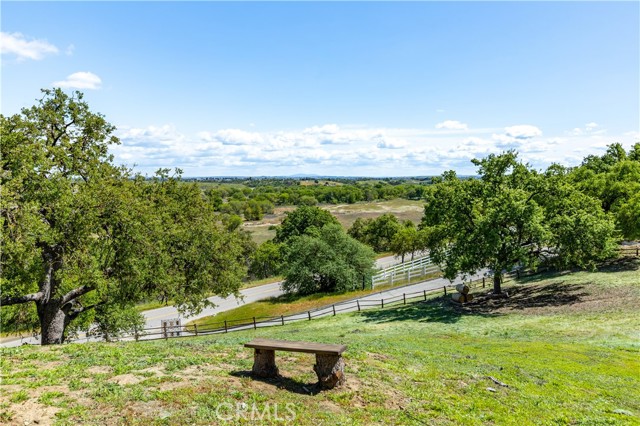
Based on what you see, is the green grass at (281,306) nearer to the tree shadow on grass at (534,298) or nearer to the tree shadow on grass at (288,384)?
the tree shadow on grass at (534,298)

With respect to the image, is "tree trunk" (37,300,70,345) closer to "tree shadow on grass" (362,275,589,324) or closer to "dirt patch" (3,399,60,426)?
"dirt patch" (3,399,60,426)

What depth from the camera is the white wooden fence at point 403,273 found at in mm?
48834

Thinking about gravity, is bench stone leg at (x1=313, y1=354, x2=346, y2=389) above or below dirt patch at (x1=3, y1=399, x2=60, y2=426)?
below

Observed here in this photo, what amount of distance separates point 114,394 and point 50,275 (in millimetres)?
11923

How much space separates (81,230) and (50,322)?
4.99 m

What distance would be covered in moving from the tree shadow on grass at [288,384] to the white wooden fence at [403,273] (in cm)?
3803

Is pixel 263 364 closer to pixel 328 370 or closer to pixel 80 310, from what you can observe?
pixel 328 370

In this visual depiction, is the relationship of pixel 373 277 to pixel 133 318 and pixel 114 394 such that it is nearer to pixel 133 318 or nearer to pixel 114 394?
pixel 133 318

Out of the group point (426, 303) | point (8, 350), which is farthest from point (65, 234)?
point (426, 303)

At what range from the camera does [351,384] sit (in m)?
10.4

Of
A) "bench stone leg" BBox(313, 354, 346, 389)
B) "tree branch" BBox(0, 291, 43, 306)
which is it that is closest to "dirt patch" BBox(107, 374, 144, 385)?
"bench stone leg" BBox(313, 354, 346, 389)

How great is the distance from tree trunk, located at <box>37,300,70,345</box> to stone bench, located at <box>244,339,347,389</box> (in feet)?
43.1

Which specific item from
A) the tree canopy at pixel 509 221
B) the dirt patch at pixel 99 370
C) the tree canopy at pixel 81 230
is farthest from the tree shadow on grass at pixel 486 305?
the dirt patch at pixel 99 370

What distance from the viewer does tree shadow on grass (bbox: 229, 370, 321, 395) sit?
981 centimetres
